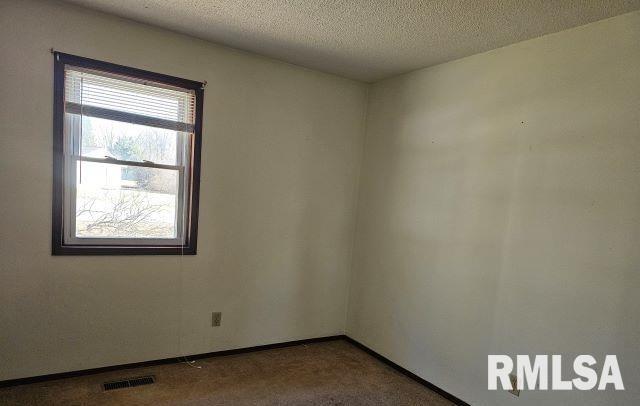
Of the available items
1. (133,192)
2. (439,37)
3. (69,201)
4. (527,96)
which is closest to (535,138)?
(527,96)

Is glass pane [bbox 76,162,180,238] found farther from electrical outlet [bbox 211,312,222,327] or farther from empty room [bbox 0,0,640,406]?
electrical outlet [bbox 211,312,222,327]

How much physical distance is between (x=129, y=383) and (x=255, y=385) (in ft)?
2.78

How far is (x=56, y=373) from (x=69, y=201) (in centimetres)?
115

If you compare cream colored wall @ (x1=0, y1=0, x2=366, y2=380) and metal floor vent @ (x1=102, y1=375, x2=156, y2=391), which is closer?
cream colored wall @ (x1=0, y1=0, x2=366, y2=380)

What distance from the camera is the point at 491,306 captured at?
2.42 meters

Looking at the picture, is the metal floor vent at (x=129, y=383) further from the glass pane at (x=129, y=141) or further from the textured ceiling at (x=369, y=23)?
the textured ceiling at (x=369, y=23)

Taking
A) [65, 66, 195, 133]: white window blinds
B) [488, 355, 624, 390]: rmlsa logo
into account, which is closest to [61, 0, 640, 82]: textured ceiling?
[65, 66, 195, 133]: white window blinds

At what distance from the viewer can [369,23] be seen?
89.0 inches

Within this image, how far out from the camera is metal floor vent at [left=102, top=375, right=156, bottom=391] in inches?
95.5

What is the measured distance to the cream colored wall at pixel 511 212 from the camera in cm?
190

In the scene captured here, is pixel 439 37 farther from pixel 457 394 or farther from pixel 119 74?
pixel 457 394

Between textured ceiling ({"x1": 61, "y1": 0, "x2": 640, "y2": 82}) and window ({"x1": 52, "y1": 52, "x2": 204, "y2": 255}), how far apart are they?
448 millimetres

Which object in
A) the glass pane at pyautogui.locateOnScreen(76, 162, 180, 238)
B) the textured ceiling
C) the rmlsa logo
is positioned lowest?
the rmlsa logo

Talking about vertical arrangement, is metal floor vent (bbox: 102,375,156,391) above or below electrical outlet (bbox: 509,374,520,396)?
below
